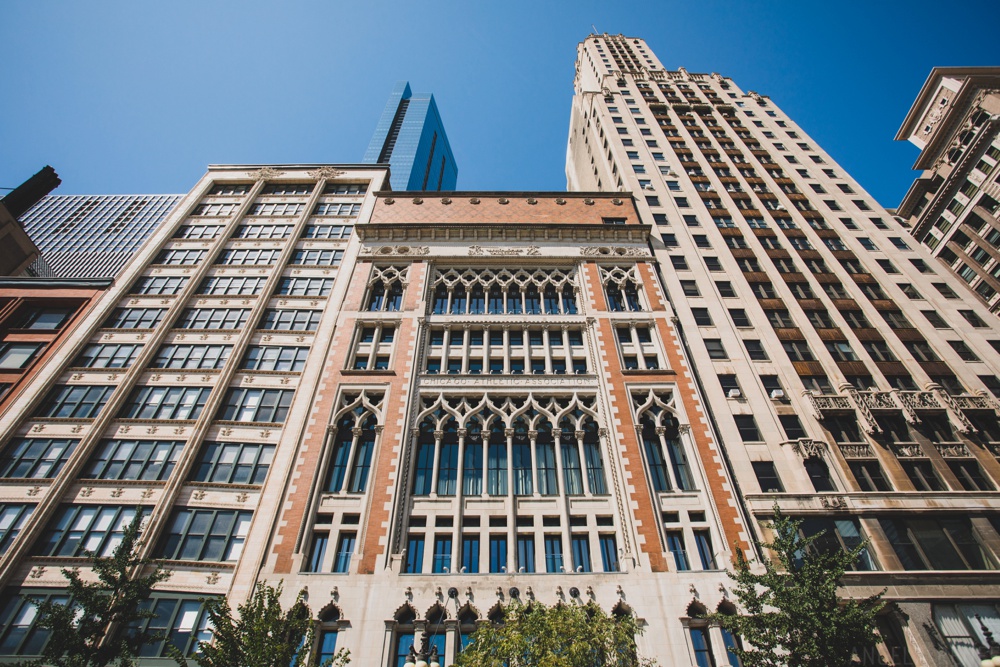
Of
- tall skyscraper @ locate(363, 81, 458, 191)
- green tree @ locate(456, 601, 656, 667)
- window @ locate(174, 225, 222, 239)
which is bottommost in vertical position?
green tree @ locate(456, 601, 656, 667)

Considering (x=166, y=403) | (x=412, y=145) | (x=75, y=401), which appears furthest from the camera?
(x=412, y=145)

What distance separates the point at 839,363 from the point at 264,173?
48.7 meters

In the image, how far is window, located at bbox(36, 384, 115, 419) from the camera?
2769cm

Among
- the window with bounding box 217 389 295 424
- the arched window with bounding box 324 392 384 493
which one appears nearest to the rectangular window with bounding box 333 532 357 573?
the arched window with bounding box 324 392 384 493

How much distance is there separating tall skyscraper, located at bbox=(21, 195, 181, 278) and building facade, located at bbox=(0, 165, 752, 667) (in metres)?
46.3

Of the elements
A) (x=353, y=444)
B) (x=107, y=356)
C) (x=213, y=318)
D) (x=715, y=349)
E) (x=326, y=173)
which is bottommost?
(x=353, y=444)

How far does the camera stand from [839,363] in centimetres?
3134

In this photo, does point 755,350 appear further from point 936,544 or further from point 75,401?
point 75,401

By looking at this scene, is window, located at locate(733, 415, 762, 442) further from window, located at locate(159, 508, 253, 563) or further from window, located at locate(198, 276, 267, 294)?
window, located at locate(198, 276, 267, 294)

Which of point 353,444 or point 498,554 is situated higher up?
point 353,444

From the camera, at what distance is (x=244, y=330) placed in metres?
32.1

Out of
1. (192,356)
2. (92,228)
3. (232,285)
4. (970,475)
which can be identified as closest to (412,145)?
(92,228)

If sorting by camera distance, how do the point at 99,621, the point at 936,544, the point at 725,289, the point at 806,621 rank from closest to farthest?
the point at 806,621 → the point at 99,621 → the point at 936,544 → the point at 725,289

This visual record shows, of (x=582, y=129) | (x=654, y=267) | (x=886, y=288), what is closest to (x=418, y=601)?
(x=654, y=267)
